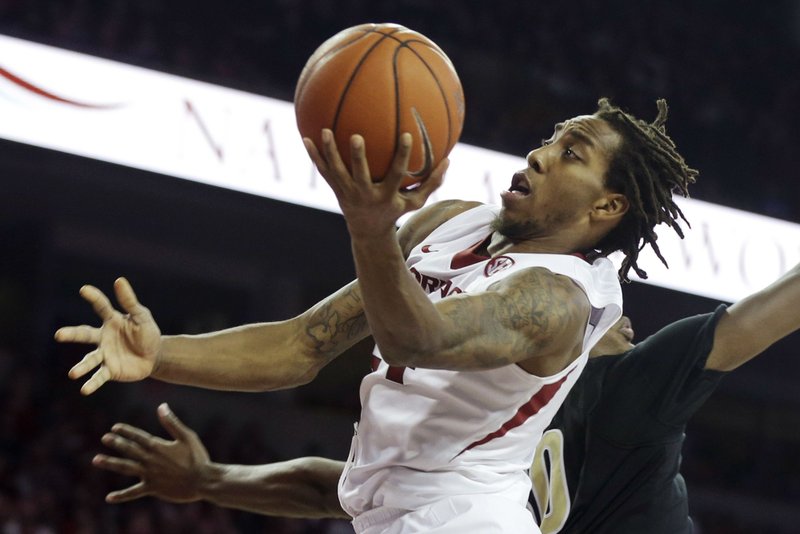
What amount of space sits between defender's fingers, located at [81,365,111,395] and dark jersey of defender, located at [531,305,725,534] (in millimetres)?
1251

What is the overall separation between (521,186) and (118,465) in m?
1.22

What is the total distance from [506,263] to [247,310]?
7859mm

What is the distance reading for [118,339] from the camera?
7.30 feet

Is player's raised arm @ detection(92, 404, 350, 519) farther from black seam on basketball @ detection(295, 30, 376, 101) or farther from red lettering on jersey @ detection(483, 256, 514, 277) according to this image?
black seam on basketball @ detection(295, 30, 376, 101)

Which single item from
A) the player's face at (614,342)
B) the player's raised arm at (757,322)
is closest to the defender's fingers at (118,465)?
the player's face at (614,342)

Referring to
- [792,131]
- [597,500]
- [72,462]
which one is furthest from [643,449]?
[792,131]

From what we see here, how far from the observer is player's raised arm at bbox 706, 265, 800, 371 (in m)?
2.66

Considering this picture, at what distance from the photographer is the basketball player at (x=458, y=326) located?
1.86 meters

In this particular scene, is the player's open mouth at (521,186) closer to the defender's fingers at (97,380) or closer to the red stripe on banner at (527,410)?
the red stripe on banner at (527,410)

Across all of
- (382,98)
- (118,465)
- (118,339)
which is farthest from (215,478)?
(382,98)

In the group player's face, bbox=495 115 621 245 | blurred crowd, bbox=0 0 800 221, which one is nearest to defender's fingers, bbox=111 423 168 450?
player's face, bbox=495 115 621 245

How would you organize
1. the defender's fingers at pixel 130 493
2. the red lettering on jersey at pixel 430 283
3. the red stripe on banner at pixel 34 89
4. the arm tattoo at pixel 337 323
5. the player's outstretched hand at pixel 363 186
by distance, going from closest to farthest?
1. the player's outstretched hand at pixel 363 186
2. the red lettering on jersey at pixel 430 283
3. the arm tattoo at pixel 337 323
4. the defender's fingers at pixel 130 493
5. the red stripe on banner at pixel 34 89

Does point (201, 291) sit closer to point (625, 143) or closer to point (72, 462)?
point (72, 462)

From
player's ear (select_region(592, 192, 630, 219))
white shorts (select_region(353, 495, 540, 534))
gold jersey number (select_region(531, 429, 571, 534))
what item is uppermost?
player's ear (select_region(592, 192, 630, 219))
